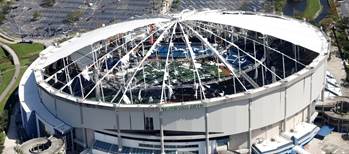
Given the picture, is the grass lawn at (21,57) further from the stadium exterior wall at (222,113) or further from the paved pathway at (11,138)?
the stadium exterior wall at (222,113)

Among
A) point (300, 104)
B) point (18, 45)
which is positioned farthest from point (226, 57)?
point (18, 45)

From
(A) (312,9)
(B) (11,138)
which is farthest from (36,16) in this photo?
(A) (312,9)

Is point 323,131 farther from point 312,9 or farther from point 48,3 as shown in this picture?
point 48,3

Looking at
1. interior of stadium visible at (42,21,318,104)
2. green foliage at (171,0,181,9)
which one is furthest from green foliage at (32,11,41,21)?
interior of stadium visible at (42,21,318,104)

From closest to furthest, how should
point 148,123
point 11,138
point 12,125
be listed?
point 148,123 < point 11,138 < point 12,125

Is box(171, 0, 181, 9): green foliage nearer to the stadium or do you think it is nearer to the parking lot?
the parking lot

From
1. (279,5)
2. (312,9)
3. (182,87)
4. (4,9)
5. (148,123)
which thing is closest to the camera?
(148,123)

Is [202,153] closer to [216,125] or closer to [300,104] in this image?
[216,125]
